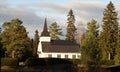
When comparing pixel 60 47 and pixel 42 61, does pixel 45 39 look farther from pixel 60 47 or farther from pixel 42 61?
pixel 42 61

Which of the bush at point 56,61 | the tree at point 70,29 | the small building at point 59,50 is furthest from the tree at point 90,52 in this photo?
the tree at point 70,29

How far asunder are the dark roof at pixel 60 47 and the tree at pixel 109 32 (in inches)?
1054

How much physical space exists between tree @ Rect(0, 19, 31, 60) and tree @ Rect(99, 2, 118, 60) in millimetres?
17117

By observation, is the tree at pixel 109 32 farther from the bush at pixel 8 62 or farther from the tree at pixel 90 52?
the bush at pixel 8 62

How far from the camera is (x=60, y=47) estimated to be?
384ft

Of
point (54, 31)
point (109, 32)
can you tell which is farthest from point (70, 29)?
point (109, 32)

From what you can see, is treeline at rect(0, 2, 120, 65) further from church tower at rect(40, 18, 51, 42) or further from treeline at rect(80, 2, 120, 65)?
church tower at rect(40, 18, 51, 42)

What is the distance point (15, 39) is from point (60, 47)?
33139 mm

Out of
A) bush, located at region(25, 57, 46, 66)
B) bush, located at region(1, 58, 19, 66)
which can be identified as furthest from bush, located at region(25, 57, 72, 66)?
bush, located at region(1, 58, 19, 66)

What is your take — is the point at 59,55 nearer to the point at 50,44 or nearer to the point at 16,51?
the point at 50,44

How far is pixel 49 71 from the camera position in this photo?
6394 centimetres

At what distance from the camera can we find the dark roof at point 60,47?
116000 mm

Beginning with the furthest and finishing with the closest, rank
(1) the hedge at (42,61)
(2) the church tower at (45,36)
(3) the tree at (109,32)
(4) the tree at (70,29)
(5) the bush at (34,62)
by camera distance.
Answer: (4) the tree at (70,29) < (2) the church tower at (45,36) < (3) the tree at (109,32) < (1) the hedge at (42,61) < (5) the bush at (34,62)

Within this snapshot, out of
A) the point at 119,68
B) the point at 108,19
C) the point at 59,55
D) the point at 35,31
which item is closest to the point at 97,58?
the point at 108,19
